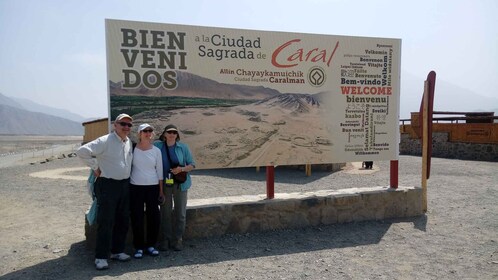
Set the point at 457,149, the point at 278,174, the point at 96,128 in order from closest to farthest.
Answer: the point at 278,174, the point at 457,149, the point at 96,128

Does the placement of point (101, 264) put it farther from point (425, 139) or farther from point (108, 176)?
point (425, 139)

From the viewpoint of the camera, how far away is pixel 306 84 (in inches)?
257

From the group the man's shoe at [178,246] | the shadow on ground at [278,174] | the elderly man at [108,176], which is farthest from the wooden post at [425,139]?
the elderly man at [108,176]

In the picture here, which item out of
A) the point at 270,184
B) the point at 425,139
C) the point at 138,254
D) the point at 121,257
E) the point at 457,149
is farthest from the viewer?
the point at 457,149

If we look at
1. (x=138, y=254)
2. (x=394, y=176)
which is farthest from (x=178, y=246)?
(x=394, y=176)

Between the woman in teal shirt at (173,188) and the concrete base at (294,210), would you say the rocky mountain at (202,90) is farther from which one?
the concrete base at (294,210)

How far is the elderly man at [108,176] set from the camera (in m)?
4.59

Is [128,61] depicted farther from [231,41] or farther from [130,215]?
[130,215]

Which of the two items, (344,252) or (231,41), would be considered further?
(231,41)

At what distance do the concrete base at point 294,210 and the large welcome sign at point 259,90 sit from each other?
66cm

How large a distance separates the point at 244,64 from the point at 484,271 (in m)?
4.47

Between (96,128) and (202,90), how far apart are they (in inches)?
936

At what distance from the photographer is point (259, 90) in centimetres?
627

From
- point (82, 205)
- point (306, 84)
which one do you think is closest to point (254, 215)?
point (306, 84)
